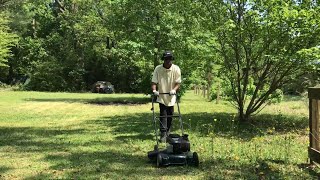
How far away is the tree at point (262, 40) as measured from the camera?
332 inches

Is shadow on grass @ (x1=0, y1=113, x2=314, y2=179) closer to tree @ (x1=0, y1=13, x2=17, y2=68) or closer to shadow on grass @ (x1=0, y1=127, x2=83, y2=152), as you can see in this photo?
shadow on grass @ (x1=0, y1=127, x2=83, y2=152)

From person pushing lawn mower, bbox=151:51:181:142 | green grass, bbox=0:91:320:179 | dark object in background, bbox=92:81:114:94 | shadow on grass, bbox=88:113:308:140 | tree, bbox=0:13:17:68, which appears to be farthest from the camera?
dark object in background, bbox=92:81:114:94

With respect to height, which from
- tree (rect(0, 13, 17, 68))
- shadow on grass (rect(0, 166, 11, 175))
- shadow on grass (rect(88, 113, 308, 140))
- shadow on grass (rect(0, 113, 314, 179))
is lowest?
shadow on grass (rect(0, 166, 11, 175))

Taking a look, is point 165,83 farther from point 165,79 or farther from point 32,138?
point 32,138

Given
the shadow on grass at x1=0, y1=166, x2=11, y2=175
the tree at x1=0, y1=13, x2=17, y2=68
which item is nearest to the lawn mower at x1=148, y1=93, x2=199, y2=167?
the shadow on grass at x1=0, y1=166, x2=11, y2=175

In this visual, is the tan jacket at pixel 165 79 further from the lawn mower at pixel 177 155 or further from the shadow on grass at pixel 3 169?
the shadow on grass at pixel 3 169

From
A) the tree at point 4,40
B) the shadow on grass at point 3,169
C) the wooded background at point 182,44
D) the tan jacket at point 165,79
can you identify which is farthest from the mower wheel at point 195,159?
the tree at point 4,40

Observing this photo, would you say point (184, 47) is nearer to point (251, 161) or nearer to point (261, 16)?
point (261, 16)

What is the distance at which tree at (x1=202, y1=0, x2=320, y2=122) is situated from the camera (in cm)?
845

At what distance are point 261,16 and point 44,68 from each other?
3002 centimetres

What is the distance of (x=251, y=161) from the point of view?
629 centimetres

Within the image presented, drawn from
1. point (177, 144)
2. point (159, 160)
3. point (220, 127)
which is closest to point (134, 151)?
point (159, 160)

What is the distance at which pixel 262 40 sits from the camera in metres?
9.66

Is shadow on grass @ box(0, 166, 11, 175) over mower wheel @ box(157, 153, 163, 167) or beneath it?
beneath
